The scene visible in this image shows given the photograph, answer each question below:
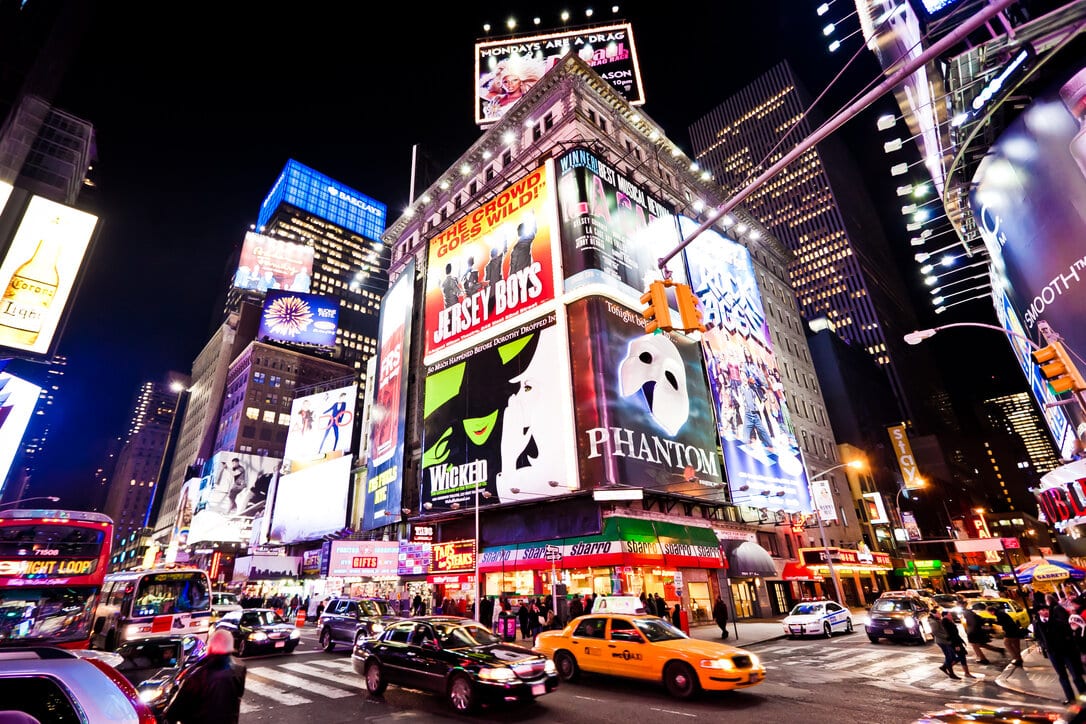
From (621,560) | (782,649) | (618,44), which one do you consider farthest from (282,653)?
(618,44)

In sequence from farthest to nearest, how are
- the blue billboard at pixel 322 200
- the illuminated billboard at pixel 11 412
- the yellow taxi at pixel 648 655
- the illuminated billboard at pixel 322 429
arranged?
the blue billboard at pixel 322 200 → the illuminated billboard at pixel 322 429 → the illuminated billboard at pixel 11 412 → the yellow taxi at pixel 648 655

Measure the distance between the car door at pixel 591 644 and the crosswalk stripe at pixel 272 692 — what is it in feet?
21.1

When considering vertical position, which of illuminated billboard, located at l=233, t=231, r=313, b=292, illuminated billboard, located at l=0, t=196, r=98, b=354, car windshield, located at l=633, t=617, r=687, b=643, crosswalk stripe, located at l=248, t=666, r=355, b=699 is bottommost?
crosswalk stripe, located at l=248, t=666, r=355, b=699

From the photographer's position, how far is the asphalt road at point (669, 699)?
30.4ft

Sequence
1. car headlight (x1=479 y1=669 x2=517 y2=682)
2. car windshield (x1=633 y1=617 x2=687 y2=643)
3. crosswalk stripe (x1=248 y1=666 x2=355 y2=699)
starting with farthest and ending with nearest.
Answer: car windshield (x1=633 y1=617 x2=687 y2=643), crosswalk stripe (x1=248 y1=666 x2=355 y2=699), car headlight (x1=479 y1=669 x2=517 y2=682)

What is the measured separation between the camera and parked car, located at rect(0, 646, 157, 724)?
3627 mm

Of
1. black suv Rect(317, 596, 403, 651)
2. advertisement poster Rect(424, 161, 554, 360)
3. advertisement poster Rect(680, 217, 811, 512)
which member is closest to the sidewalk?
advertisement poster Rect(680, 217, 811, 512)

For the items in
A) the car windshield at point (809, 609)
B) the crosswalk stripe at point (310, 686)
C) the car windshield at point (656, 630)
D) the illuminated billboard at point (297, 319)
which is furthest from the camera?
the illuminated billboard at point (297, 319)

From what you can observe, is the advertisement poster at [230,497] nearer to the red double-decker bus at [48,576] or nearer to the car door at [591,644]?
the red double-decker bus at [48,576]

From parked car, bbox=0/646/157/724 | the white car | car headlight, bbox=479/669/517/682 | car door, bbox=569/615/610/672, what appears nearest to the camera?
parked car, bbox=0/646/157/724

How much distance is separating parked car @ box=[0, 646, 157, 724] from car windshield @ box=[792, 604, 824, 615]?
84.3ft

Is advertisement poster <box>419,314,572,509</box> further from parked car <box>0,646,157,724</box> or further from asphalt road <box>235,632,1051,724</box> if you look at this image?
parked car <box>0,646,157,724</box>

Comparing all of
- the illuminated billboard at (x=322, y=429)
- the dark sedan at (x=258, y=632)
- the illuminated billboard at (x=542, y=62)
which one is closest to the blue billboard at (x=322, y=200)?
the illuminated billboard at (x=322, y=429)

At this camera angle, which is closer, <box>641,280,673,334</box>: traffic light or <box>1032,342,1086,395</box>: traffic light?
<box>641,280,673,334</box>: traffic light
